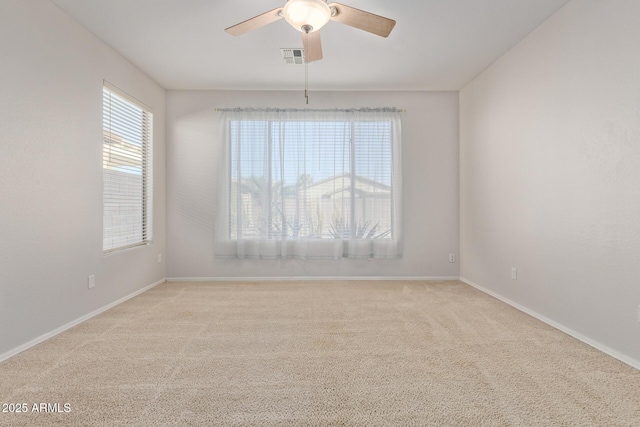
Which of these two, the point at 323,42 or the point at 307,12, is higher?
the point at 323,42

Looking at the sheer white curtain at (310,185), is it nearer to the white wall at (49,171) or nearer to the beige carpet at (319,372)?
the beige carpet at (319,372)

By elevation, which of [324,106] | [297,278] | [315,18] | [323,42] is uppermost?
[323,42]

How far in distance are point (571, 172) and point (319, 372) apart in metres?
2.49

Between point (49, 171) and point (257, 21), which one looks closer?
point (257, 21)

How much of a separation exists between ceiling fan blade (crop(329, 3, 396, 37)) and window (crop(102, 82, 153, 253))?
253cm

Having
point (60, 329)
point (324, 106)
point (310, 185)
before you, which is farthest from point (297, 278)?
point (60, 329)

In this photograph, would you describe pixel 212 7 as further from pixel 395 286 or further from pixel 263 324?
pixel 395 286

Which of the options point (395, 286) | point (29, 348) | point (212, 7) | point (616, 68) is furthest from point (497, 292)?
point (29, 348)

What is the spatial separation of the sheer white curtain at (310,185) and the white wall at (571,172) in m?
1.30

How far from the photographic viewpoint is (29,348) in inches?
90.1

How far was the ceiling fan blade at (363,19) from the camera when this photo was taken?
6.73 feet

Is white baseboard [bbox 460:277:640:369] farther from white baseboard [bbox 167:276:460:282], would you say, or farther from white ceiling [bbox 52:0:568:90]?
white ceiling [bbox 52:0:568:90]

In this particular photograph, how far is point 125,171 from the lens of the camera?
358 cm

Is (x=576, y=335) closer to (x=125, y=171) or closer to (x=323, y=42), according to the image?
(x=323, y=42)
